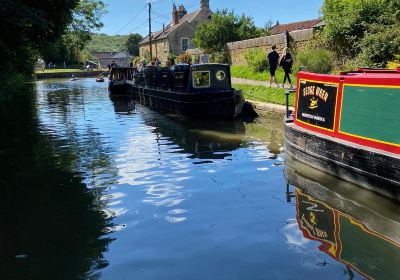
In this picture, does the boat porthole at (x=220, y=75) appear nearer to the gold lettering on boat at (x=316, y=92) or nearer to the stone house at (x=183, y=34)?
the gold lettering on boat at (x=316, y=92)

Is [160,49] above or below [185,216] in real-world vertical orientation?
above

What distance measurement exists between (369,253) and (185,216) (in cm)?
A: 238

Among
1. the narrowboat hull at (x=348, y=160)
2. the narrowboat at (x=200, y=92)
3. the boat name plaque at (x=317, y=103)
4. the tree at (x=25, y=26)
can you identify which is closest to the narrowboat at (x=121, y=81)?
the narrowboat at (x=200, y=92)

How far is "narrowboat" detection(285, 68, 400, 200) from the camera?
21.5 feet

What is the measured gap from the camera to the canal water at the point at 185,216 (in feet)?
15.5

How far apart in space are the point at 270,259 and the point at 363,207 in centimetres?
216

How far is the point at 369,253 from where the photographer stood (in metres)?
4.95

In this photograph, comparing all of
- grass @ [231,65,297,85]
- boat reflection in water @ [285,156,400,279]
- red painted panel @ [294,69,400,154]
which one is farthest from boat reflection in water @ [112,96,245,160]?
grass @ [231,65,297,85]

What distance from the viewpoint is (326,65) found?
16734 mm

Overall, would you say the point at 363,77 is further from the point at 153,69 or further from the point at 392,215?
the point at 153,69

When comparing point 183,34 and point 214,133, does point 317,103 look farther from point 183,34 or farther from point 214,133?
point 183,34

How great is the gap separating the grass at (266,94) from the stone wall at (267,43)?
333 cm

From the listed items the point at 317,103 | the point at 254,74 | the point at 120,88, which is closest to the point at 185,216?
the point at 317,103

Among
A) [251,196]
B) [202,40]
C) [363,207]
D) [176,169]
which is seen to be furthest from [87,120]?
[202,40]
